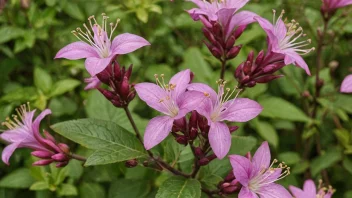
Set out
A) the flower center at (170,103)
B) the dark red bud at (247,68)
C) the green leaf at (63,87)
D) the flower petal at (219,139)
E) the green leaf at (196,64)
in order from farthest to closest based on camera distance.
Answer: the green leaf at (196,64), the green leaf at (63,87), the dark red bud at (247,68), the flower center at (170,103), the flower petal at (219,139)

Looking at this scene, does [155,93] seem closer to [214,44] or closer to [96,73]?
[96,73]

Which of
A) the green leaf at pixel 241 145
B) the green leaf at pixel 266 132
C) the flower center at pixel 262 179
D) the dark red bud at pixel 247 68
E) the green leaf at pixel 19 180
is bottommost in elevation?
the green leaf at pixel 266 132

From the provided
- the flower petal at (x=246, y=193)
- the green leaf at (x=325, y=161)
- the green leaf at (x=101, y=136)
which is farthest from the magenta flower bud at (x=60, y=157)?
the green leaf at (x=325, y=161)

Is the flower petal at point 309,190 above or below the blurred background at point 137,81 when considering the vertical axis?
below

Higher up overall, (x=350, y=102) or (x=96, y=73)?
(x=96, y=73)

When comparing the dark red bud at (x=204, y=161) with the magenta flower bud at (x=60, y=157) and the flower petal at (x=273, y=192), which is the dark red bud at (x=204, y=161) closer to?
the flower petal at (x=273, y=192)

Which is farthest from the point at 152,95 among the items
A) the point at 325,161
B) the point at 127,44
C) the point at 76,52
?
the point at 325,161

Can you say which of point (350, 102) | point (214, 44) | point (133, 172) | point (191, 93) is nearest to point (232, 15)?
point (214, 44)

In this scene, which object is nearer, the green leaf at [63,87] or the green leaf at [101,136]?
the green leaf at [101,136]
